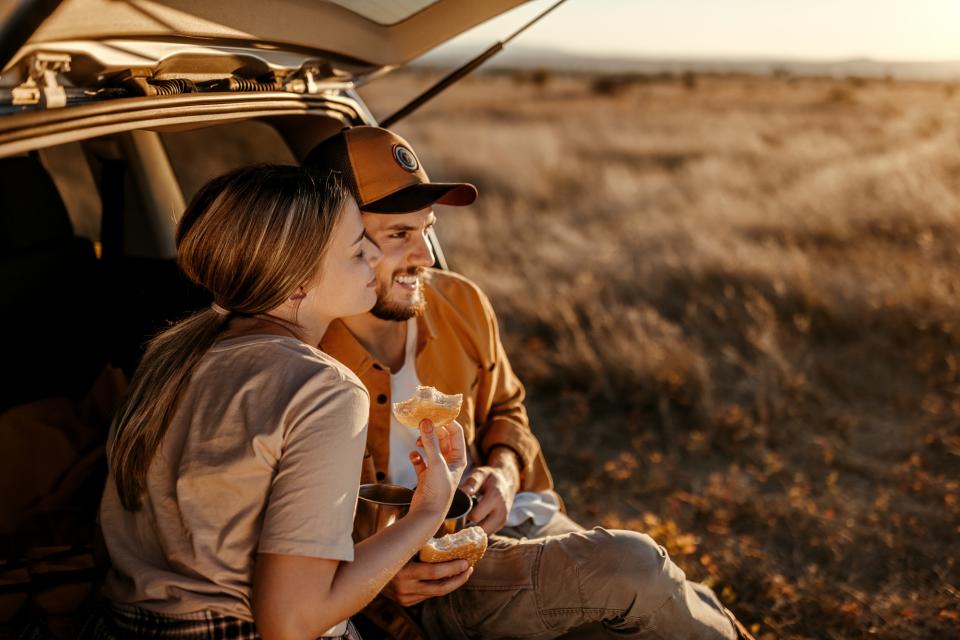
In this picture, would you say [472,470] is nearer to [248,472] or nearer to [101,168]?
[248,472]

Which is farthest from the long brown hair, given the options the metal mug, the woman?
the metal mug

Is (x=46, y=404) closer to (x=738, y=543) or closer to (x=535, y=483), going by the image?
(x=535, y=483)

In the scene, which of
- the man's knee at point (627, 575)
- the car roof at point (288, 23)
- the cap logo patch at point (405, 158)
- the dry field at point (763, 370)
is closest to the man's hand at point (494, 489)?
the man's knee at point (627, 575)

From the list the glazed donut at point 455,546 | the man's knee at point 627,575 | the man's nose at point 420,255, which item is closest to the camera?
the glazed donut at point 455,546

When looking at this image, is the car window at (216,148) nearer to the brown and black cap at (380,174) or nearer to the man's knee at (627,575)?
the brown and black cap at (380,174)

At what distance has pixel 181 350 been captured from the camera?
73.4 inches

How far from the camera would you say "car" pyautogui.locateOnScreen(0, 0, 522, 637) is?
5.78 ft

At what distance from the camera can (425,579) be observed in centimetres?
217

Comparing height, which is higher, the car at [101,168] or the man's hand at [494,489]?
the car at [101,168]

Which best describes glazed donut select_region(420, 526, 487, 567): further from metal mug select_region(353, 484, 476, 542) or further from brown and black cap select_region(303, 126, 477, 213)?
brown and black cap select_region(303, 126, 477, 213)

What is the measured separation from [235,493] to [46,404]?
1580mm

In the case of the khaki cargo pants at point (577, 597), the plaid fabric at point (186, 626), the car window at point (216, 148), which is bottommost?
the car window at point (216, 148)

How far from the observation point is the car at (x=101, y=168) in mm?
1762

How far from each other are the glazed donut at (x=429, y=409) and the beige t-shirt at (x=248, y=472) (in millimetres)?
248
